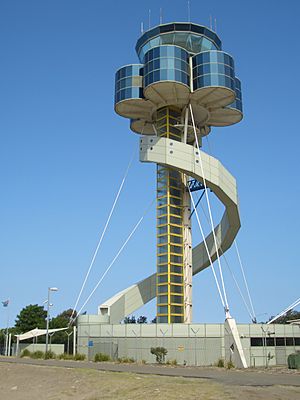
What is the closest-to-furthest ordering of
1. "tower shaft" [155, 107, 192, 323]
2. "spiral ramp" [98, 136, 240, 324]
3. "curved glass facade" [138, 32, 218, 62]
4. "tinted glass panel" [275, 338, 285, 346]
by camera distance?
"tinted glass panel" [275, 338, 285, 346], "spiral ramp" [98, 136, 240, 324], "tower shaft" [155, 107, 192, 323], "curved glass facade" [138, 32, 218, 62]

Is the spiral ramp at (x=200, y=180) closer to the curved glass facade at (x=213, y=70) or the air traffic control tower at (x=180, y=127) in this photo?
the air traffic control tower at (x=180, y=127)

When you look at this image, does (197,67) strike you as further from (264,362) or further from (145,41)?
(264,362)

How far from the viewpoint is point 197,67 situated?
186 ft

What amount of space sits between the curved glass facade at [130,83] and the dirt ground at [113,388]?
3444 centimetres

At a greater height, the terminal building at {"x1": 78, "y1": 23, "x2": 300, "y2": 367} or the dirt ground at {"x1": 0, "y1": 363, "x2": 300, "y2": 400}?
the terminal building at {"x1": 78, "y1": 23, "x2": 300, "y2": 367}

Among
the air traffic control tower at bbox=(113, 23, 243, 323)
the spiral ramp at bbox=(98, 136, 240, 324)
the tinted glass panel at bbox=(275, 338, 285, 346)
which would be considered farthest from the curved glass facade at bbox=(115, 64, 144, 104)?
the tinted glass panel at bbox=(275, 338, 285, 346)

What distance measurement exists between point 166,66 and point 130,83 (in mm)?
5454

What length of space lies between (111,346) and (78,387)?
21792 mm

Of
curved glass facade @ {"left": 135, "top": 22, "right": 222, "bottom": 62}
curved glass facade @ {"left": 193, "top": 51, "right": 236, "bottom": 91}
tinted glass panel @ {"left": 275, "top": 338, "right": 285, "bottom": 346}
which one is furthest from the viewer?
curved glass facade @ {"left": 135, "top": 22, "right": 222, "bottom": 62}

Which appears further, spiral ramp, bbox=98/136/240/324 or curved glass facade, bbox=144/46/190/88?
curved glass facade, bbox=144/46/190/88

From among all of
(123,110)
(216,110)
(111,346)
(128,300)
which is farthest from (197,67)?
(111,346)

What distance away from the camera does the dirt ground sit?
766 inches

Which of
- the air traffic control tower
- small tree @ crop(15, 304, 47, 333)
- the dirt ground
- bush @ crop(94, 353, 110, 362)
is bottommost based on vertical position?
the dirt ground

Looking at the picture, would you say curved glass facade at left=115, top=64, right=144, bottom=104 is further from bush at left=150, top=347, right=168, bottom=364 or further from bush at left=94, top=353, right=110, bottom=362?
bush at left=94, top=353, right=110, bottom=362
